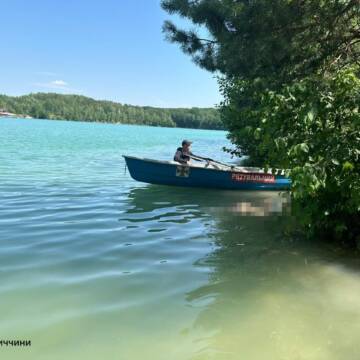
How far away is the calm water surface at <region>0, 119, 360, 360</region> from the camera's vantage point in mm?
3871

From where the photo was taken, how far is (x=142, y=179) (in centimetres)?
1324

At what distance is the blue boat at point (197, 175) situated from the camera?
1280 cm

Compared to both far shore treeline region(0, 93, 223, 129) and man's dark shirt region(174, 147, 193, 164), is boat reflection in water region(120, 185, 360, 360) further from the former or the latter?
far shore treeline region(0, 93, 223, 129)

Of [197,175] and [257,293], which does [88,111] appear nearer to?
[197,175]

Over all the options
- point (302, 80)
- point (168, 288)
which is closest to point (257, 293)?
point (168, 288)

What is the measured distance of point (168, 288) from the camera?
5152 mm

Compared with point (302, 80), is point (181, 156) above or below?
below

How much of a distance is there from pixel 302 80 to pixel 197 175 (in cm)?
595

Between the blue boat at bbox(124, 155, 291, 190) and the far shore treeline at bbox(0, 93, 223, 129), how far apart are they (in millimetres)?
141278

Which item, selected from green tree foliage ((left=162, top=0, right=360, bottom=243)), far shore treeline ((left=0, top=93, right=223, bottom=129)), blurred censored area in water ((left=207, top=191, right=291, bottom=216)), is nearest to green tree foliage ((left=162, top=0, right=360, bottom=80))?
green tree foliage ((left=162, top=0, right=360, bottom=243))

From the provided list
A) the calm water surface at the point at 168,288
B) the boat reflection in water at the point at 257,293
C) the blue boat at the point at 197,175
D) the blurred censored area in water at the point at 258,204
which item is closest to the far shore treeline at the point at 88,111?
the blue boat at the point at 197,175

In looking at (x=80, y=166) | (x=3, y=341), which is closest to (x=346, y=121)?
(x=3, y=341)

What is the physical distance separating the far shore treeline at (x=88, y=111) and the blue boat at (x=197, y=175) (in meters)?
141

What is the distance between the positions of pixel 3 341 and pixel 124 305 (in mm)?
1264
